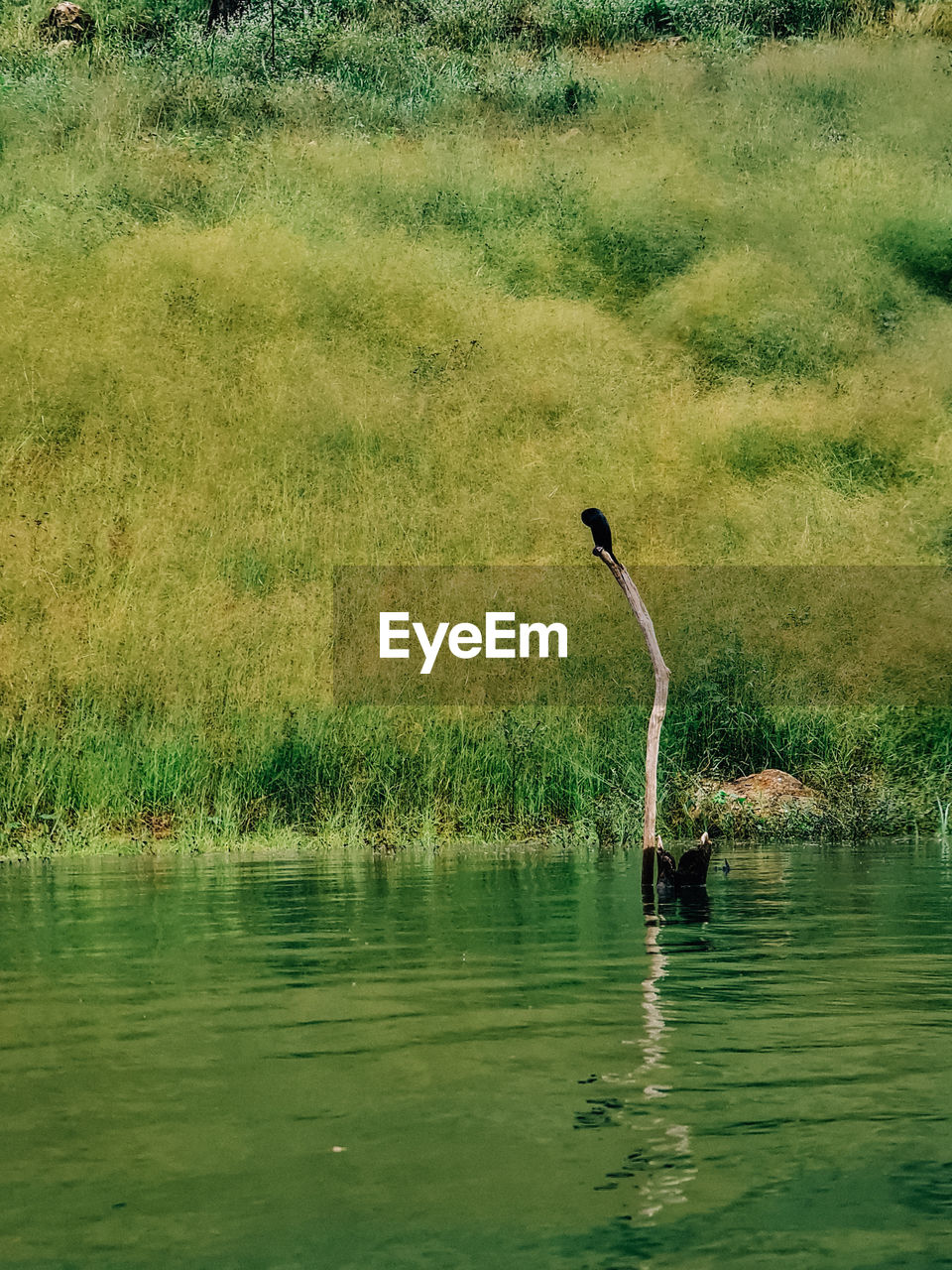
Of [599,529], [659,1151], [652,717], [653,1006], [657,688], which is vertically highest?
[599,529]

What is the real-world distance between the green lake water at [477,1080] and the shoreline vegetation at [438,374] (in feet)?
13.7

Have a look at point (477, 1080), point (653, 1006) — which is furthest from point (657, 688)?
point (477, 1080)

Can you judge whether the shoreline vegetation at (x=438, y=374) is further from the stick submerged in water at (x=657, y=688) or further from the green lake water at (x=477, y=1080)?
the green lake water at (x=477, y=1080)

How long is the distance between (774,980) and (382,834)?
7.30 metres

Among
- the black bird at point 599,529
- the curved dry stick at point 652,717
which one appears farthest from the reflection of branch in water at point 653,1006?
the black bird at point 599,529

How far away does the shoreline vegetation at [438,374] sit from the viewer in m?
16.1

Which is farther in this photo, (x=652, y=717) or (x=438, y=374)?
(x=438, y=374)

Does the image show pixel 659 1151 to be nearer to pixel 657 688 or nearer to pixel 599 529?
pixel 599 529

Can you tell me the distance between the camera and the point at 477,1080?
6648 mm

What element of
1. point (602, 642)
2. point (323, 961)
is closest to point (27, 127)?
point (602, 642)

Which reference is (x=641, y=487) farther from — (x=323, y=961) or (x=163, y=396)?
(x=323, y=961)

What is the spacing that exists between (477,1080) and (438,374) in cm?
2020

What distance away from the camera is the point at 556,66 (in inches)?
1385

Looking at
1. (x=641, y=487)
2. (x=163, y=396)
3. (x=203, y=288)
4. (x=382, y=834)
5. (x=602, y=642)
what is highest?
(x=203, y=288)
